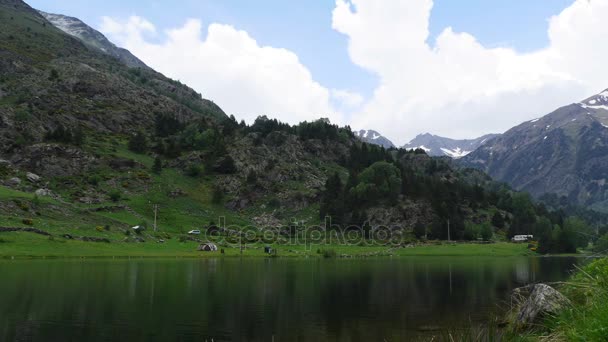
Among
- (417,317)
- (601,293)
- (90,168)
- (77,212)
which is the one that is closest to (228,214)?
(90,168)

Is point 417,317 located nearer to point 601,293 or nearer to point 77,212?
point 601,293

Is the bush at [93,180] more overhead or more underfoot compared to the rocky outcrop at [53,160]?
more underfoot

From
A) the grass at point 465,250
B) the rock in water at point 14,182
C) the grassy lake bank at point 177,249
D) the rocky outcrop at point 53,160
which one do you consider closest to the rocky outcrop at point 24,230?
the grassy lake bank at point 177,249

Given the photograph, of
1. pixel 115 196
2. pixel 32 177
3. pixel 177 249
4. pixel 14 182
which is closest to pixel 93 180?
pixel 115 196

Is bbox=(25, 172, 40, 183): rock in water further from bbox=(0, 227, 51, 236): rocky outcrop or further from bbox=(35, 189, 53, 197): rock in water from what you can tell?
bbox=(0, 227, 51, 236): rocky outcrop

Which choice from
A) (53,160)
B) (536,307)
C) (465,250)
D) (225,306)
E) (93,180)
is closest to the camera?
(536,307)

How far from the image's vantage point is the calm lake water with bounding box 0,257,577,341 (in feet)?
106

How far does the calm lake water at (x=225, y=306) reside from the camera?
3228 cm

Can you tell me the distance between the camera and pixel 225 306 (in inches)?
1704

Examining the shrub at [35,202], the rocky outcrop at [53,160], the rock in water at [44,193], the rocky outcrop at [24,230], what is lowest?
the rocky outcrop at [24,230]

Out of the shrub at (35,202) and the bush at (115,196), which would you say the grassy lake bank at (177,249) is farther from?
the bush at (115,196)

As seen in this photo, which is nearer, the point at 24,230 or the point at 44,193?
the point at 24,230

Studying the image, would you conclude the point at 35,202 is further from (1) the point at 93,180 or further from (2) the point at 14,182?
(1) the point at 93,180

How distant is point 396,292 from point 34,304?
1496 inches
